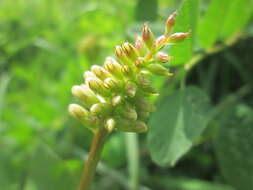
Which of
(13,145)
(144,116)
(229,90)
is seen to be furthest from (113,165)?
(144,116)

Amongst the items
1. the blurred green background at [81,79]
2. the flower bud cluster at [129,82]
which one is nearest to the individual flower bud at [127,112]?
the flower bud cluster at [129,82]

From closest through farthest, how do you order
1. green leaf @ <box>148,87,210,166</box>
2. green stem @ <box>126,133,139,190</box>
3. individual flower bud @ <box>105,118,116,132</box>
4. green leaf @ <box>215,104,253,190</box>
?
individual flower bud @ <box>105,118,116,132</box> < green leaf @ <box>148,87,210,166</box> < green leaf @ <box>215,104,253,190</box> < green stem @ <box>126,133,139,190</box>

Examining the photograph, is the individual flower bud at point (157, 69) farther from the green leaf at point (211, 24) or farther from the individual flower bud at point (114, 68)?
the green leaf at point (211, 24)

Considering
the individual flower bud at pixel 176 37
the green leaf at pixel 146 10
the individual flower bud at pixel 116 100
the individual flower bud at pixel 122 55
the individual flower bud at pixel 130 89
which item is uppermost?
the green leaf at pixel 146 10

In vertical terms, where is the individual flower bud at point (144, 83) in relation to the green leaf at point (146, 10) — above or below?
below

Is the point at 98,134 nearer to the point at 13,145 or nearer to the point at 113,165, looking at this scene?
the point at 113,165

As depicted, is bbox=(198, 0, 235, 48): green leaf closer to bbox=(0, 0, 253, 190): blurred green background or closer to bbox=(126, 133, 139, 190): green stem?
bbox=(0, 0, 253, 190): blurred green background

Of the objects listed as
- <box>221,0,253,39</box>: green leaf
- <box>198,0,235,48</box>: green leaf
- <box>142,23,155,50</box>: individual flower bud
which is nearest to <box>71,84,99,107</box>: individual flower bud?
<box>142,23,155,50</box>: individual flower bud
